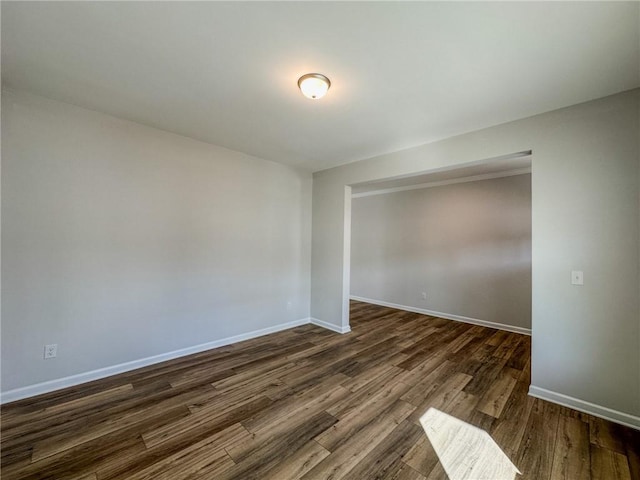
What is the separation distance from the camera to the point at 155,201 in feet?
9.48

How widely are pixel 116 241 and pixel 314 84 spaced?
8.20 feet

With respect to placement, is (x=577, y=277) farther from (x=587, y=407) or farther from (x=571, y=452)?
(x=571, y=452)

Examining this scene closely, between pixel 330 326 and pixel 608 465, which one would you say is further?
pixel 330 326

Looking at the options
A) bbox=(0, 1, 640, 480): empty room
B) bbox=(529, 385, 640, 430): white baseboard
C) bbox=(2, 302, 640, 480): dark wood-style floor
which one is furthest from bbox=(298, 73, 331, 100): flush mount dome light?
bbox=(529, 385, 640, 430): white baseboard

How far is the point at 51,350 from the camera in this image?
233 cm

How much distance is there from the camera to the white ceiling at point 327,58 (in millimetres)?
1397

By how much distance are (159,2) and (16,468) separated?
2.82m

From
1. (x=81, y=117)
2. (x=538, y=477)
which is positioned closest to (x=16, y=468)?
(x=81, y=117)

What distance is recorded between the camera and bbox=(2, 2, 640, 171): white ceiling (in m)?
1.40

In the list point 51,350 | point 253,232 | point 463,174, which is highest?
point 463,174

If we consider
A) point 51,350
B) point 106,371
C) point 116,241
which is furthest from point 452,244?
point 51,350

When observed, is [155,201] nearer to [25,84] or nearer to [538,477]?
[25,84]

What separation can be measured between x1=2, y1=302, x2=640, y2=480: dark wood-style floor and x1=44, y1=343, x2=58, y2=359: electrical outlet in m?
0.34

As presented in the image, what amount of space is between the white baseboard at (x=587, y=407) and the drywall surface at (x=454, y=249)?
210cm
